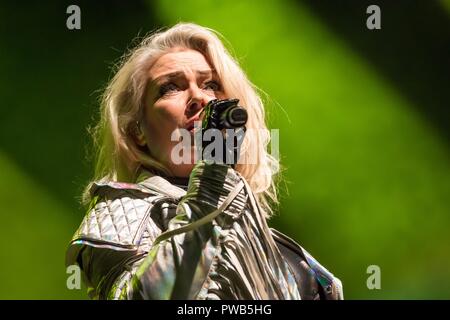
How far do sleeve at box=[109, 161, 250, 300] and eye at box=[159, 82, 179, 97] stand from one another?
1.69ft

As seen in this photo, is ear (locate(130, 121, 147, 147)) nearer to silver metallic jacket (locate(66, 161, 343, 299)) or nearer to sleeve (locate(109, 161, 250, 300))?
silver metallic jacket (locate(66, 161, 343, 299))

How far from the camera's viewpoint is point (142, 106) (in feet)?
7.43

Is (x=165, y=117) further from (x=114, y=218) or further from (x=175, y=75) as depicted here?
(x=114, y=218)

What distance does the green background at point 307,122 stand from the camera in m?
3.07

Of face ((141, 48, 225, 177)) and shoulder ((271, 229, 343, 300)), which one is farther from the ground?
face ((141, 48, 225, 177))

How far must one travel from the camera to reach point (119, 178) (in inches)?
89.3

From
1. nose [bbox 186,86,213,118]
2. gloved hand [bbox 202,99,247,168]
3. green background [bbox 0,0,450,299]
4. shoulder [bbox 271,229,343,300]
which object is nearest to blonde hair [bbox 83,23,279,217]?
nose [bbox 186,86,213,118]

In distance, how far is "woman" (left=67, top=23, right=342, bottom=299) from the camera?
1653 mm


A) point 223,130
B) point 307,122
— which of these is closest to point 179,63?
point 223,130

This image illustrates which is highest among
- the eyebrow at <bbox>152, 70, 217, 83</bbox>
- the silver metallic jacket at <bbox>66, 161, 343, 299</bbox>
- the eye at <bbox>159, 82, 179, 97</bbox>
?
the eyebrow at <bbox>152, 70, 217, 83</bbox>

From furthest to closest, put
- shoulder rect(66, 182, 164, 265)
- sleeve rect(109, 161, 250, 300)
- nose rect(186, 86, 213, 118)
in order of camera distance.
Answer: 1. nose rect(186, 86, 213, 118)
2. shoulder rect(66, 182, 164, 265)
3. sleeve rect(109, 161, 250, 300)

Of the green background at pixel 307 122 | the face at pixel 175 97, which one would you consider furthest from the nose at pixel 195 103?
the green background at pixel 307 122

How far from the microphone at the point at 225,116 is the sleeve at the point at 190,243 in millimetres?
81
